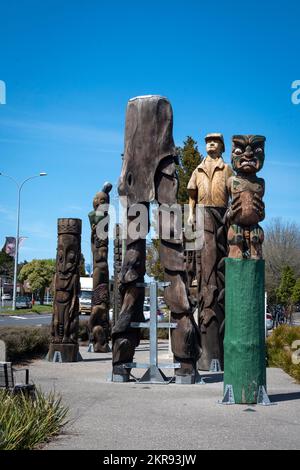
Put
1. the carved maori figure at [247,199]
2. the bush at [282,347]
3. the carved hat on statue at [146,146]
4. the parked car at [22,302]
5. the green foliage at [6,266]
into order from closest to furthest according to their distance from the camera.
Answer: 1. the carved maori figure at [247,199]
2. the carved hat on statue at [146,146]
3. the bush at [282,347]
4. the parked car at [22,302]
5. the green foliage at [6,266]

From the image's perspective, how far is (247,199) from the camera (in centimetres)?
892

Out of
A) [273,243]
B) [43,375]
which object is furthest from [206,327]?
[273,243]

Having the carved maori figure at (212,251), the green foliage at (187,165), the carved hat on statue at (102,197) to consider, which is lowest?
the carved maori figure at (212,251)

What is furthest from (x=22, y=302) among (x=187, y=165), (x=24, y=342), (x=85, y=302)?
(x=24, y=342)

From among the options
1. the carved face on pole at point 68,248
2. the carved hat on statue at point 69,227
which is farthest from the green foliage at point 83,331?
the carved hat on statue at point 69,227

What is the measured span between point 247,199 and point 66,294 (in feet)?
22.9

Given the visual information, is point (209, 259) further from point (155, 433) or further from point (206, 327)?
point (155, 433)

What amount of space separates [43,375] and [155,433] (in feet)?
18.6

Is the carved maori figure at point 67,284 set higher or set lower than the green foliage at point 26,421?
higher

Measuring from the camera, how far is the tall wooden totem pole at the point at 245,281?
8539mm

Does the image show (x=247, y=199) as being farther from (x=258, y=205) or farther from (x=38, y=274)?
(x=38, y=274)

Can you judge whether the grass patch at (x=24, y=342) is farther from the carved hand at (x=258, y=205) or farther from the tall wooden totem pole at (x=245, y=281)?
the carved hand at (x=258, y=205)

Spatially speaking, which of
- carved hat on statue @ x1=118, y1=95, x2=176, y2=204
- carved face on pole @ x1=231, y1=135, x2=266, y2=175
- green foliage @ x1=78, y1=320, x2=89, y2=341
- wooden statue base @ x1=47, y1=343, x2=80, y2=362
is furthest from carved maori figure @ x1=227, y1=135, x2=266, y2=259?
green foliage @ x1=78, y1=320, x2=89, y2=341

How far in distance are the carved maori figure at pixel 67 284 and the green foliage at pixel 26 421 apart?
7.42 meters
